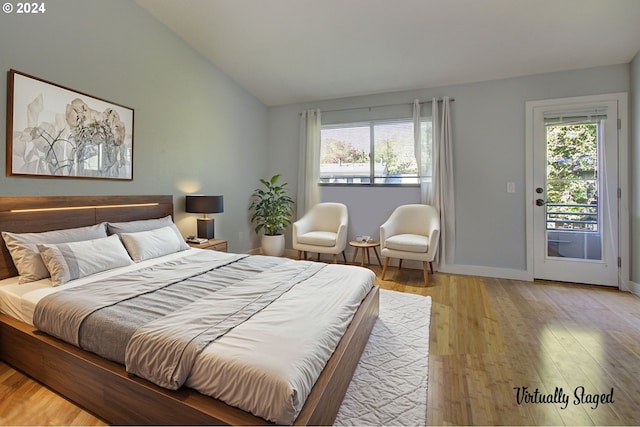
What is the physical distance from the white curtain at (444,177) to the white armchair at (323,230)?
132 centimetres

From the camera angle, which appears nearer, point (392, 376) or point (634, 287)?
point (392, 376)

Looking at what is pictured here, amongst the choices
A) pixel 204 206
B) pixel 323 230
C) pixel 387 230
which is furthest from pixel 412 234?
pixel 204 206

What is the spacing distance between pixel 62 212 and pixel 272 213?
Result: 2.59 m

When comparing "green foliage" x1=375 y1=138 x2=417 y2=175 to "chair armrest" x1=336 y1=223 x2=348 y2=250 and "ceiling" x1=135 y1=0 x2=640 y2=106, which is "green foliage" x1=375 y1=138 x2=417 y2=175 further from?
"chair armrest" x1=336 y1=223 x2=348 y2=250

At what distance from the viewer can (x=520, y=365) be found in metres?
1.92

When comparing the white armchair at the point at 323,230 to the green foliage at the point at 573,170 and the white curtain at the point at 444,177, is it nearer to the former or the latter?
the white curtain at the point at 444,177

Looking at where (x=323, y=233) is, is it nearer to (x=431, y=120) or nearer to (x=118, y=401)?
(x=431, y=120)

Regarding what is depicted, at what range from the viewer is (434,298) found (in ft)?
10.3

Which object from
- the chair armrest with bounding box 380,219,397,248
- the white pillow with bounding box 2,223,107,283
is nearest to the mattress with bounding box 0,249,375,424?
the white pillow with bounding box 2,223,107,283

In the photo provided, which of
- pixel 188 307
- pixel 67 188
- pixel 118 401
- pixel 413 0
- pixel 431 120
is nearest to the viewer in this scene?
pixel 118 401

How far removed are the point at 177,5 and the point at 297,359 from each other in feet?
11.6

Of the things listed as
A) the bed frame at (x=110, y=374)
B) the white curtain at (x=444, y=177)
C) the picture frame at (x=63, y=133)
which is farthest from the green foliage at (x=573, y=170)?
the picture frame at (x=63, y=133)

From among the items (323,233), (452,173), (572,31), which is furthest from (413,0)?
(323,233)

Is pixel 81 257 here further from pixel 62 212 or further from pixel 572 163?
pixel 572 163
